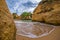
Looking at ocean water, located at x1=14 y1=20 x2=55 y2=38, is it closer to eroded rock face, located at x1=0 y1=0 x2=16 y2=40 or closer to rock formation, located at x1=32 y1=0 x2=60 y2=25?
rock formation, located at x1=32 y1=0 x2=60 y2=25

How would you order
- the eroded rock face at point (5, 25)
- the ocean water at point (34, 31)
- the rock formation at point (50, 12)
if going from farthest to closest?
the rock formation at point (50, 12), the ocean water at point (34, 31), the eroded rock face at point (5, 25)

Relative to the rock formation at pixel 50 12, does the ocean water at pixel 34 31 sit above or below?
below

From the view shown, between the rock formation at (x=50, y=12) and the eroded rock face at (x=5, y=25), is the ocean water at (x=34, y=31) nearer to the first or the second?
the rock formation at (x=50, y=12)

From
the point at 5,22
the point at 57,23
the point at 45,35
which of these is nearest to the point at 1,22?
the point at 5,22

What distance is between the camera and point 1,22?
102cm

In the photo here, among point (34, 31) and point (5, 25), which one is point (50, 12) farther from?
point (5, 25)

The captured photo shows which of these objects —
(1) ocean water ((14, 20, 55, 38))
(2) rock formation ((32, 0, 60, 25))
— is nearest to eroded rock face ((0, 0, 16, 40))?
(1) ocean water ((14, 20, 55, 38))

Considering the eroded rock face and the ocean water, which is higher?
the eroded rock face

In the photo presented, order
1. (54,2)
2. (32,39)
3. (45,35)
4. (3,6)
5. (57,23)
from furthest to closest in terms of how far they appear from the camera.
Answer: (54,2) < (57,23) < (45,35) < (32,39) < (3,6)

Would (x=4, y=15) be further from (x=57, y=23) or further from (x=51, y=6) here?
(x=51, y=6)

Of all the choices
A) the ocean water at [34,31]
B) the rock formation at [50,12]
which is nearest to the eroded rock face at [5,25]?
the ocean water at [34,31]

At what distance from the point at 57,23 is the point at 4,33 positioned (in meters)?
3.82

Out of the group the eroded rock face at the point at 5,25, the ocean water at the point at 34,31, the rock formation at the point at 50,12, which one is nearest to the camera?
the eroded rock face at the point at 5,25

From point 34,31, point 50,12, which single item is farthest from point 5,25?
point 50,12
